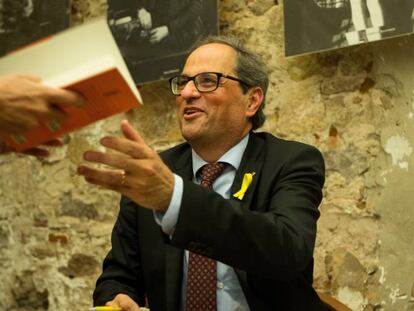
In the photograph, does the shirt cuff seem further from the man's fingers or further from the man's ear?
the man's ear

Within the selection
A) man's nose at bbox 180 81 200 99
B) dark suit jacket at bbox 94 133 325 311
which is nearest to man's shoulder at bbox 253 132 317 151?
dark suit jacket at bbox 94 133 325 311

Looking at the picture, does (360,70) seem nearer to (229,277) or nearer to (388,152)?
(388,152)

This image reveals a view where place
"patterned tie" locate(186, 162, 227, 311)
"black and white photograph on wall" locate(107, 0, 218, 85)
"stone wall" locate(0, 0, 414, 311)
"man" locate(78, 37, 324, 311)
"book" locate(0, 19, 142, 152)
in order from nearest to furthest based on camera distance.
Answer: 1. "book" locate(0, 19, 142, 152)
2. "man" locate(78, 37, 324, 311)
3. "patterned tie" locate(186, 162, 227, 311)
4. "stone wall" locate(0, 0, 414, 311)
5. "black and white photograph on wall" locate(107, 0, 218, 85)

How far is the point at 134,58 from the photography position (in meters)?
2.80

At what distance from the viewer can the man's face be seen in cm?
180

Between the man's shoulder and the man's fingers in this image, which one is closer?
the man's fingers

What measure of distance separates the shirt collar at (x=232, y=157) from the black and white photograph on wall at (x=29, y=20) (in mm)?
1611

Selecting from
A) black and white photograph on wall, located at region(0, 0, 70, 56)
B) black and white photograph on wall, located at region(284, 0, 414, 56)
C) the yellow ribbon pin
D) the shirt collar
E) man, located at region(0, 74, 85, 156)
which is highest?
black and white photograph on wall, located at region(0, 0, 70, 56)

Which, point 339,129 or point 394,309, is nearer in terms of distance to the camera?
point 394,309

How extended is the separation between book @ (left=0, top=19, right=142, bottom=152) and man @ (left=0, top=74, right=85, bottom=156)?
0.05ft

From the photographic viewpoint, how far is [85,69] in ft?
3.15

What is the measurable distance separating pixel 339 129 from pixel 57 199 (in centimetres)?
166

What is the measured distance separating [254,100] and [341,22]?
19.8 inches

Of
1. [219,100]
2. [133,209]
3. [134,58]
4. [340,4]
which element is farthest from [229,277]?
[134,58]
